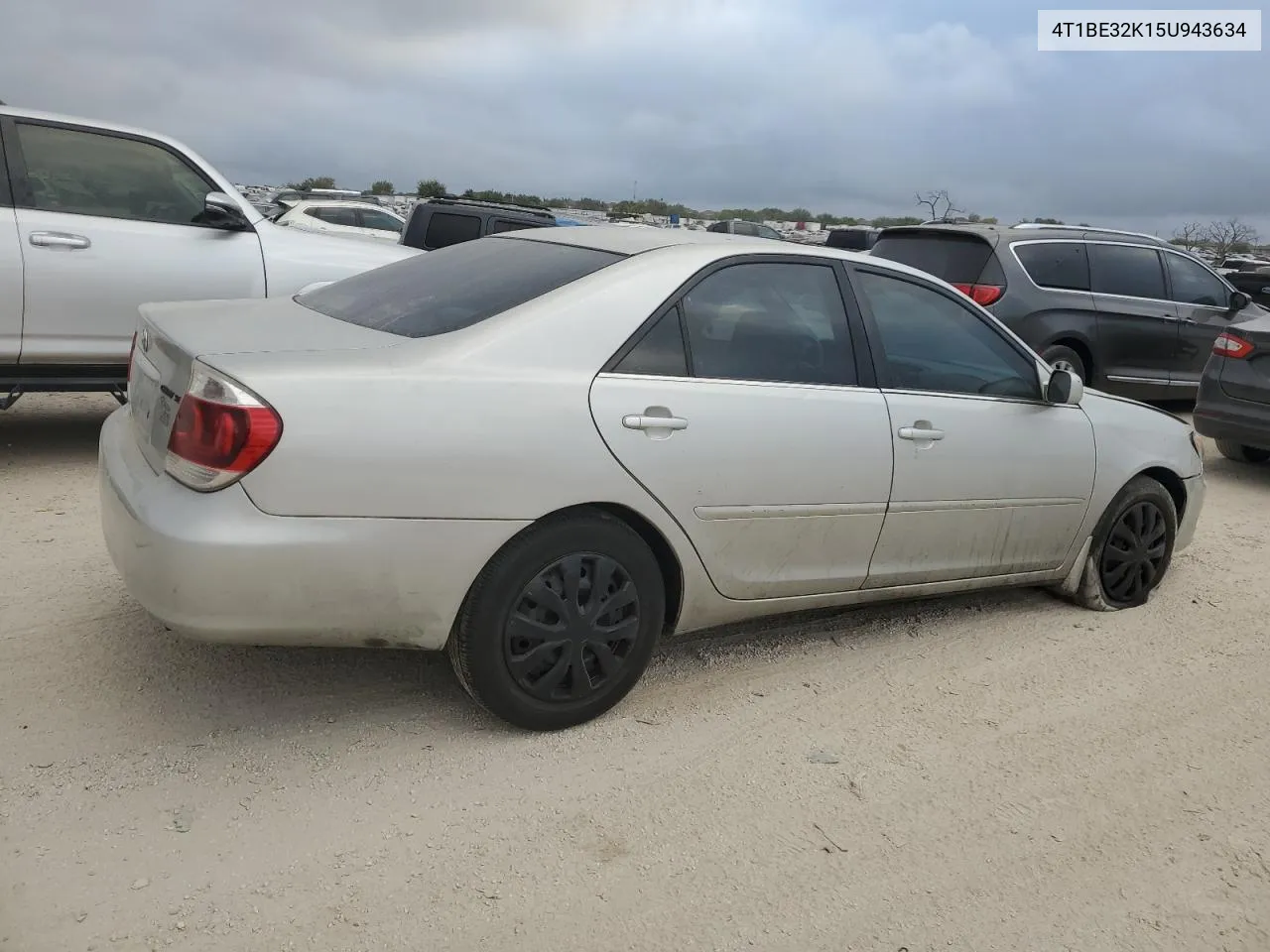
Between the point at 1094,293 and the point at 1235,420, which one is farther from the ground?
the point at 1094,293

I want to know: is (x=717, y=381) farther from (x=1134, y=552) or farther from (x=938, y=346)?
(x=1134, y=552)

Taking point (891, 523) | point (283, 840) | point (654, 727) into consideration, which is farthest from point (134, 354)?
point (891, 523)

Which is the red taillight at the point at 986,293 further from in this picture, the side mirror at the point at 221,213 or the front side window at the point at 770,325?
the side mirror at the point at 221,213

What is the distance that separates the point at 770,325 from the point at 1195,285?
8.07m

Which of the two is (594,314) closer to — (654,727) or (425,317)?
(425,317)

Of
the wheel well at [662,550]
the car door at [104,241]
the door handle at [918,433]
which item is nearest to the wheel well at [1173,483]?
the door handle at [918,433]

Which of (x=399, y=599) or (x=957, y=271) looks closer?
(x=399, y=599)

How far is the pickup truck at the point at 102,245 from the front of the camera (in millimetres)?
5898

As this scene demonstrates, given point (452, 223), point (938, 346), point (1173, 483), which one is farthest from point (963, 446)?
point (452, 223)

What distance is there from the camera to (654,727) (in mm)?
3586

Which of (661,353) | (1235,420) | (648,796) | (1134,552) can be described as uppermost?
(661,353)

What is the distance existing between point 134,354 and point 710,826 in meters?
2.40

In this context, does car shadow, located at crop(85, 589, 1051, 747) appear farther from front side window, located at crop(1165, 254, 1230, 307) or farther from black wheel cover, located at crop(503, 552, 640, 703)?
front side window, located at crop(1165, 254, 1230, 307)

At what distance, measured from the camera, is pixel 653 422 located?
134 inches
